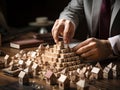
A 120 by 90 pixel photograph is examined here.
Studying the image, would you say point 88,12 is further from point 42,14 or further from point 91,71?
point 42,14

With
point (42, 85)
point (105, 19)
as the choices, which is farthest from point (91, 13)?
point (42, 85)

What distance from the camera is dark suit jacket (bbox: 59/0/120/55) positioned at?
2.55 meters

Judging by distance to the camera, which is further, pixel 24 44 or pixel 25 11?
pixel 25 11

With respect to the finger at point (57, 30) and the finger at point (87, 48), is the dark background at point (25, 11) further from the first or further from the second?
the finger at point (87, 48)

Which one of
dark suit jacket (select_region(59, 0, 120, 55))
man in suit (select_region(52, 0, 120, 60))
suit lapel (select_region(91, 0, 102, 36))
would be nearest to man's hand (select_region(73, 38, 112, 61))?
man in suit (select_region(52, 0, 120, 60))

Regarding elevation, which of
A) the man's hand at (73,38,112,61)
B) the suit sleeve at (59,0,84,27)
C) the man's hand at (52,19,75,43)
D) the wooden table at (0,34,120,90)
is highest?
the suit sleeve at (59,0,84,27)

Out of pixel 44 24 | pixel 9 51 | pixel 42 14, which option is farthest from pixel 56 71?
pixel 42 14

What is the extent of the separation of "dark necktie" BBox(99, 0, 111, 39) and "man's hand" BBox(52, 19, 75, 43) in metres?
0.30

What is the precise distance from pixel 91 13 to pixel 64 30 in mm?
Result: 519

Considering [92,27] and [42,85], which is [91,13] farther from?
[42,85]

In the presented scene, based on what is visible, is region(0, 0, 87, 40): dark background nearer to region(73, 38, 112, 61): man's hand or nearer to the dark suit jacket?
the dark suit jacket

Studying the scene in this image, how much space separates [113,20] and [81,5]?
47cm

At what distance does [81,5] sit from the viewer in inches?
116

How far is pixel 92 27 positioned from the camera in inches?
111
